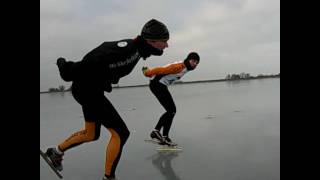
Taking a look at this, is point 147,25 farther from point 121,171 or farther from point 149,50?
point 121,171

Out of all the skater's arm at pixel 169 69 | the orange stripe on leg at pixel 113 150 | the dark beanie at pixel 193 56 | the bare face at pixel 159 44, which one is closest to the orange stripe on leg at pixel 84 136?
the orange stripe on leg at pixel 113 150

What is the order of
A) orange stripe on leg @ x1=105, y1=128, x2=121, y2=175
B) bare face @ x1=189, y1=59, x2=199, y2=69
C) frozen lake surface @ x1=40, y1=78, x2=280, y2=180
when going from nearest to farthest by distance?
orange stripe on leg @ x1=105, y1=128, x2=121, y2=175, frozen lake surface @ x1=40, y1=78, x2=280, y2=180, bare face @ x1=189, y1=59, x2=199, y2=69

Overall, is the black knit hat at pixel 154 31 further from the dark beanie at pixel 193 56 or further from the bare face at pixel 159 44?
the dark beanie at pixel 193 56

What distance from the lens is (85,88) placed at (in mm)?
2904

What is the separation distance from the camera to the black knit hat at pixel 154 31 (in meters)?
2.96

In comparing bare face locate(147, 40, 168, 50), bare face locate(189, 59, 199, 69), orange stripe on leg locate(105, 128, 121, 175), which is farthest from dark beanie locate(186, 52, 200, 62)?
orange stripe on leg locate(105, 128, 121, 175)

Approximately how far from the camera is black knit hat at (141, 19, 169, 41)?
9.72 feet

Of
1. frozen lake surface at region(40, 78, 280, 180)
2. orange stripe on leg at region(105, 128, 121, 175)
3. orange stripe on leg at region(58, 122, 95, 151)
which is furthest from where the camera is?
frozen lake surface at region(40, 78, 280, 180)

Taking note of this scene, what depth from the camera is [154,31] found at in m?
2.97

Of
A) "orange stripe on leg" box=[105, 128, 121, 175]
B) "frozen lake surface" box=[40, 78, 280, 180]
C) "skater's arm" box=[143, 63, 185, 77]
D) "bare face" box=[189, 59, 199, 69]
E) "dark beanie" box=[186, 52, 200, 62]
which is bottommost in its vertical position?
"frozen lake surface" box=[40, 78, 280, 180]

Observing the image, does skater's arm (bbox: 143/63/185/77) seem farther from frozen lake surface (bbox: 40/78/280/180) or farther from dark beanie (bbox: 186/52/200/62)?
frozen lake surface (bbox: 40/78/280/180)
